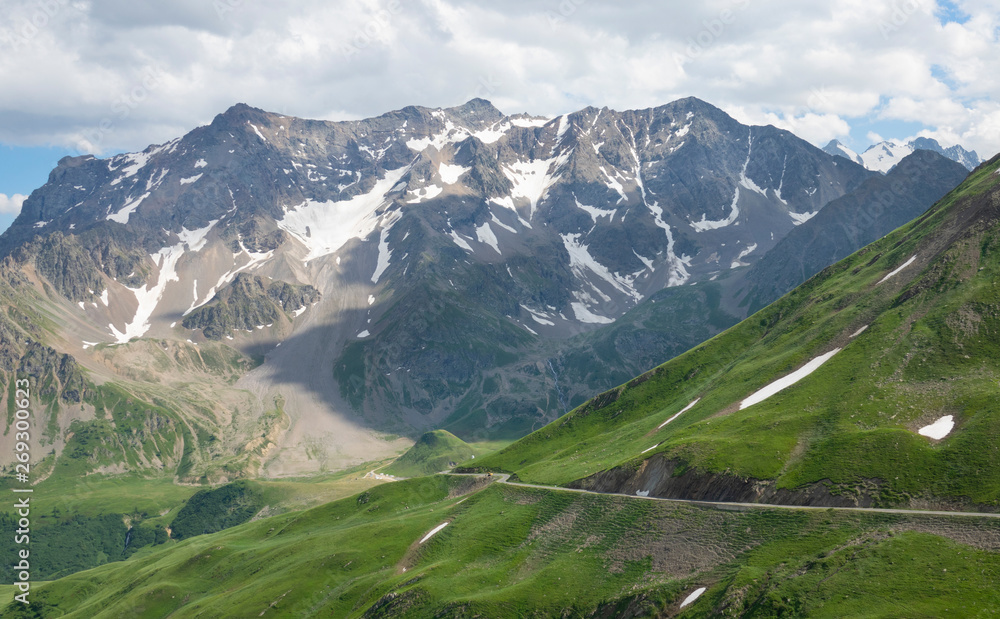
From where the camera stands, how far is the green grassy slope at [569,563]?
2447 inches

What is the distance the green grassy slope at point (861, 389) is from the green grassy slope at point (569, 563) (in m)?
8.55

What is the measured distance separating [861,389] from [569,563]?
4888 centimetres

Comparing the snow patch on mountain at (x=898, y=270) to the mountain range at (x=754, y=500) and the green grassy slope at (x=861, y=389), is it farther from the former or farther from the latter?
the mountain range at (x=754, y=500)

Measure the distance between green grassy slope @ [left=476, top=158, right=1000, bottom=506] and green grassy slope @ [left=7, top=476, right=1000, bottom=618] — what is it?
8554 millimetres

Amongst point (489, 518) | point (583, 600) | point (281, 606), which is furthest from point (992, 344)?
point (281, 606)

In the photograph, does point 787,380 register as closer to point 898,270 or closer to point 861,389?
point 861,389

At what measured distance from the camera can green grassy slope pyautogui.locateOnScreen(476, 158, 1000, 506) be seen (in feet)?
256

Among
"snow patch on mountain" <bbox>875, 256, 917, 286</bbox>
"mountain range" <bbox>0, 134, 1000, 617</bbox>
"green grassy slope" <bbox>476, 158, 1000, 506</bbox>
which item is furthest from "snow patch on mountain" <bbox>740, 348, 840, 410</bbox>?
"snow patch on mountain" <bbox>875, 256, 917, 286</bbox>

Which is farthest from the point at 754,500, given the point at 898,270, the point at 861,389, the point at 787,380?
the point at 898,270

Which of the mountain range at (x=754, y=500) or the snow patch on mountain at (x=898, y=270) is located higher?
the snow patch on mountain at (x=898, y=270)

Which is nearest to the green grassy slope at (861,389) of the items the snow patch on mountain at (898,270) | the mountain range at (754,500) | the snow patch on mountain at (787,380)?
the mountain range at (754,500)

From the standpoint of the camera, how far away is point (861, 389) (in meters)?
97.3

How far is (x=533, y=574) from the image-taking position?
92.4 meters

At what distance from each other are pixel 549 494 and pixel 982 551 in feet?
212
